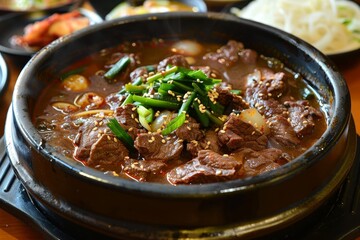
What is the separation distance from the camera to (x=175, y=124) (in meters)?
2.31

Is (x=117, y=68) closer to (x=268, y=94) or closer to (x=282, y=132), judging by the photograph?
(x=268, y=94)

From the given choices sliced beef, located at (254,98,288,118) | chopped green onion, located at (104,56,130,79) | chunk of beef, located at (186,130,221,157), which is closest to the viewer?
chunk of beef, located at (186,130,221,157)

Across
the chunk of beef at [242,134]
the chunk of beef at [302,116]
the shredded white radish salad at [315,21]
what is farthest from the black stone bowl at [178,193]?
the shredded white radish salad at [315,21]

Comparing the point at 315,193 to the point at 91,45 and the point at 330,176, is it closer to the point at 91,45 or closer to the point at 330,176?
the point at 330,176

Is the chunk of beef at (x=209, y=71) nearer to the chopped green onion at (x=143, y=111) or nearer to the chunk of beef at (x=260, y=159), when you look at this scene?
the chopped green onion at (x=143, y=111)

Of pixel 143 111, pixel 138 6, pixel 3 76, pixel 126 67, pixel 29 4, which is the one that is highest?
pixel 143 111

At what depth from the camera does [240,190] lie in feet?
5.82

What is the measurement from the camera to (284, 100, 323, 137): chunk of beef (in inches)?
94.8

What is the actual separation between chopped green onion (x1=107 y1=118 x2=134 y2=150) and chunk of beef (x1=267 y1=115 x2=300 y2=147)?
0.73 metres

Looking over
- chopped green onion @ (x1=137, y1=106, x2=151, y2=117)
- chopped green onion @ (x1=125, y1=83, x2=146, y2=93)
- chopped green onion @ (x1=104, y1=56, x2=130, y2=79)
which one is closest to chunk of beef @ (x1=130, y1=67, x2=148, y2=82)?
chopped green onion @ (x1=104, y1=56, x2=130, y2=79)

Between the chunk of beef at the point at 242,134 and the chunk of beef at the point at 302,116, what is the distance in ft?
0.74

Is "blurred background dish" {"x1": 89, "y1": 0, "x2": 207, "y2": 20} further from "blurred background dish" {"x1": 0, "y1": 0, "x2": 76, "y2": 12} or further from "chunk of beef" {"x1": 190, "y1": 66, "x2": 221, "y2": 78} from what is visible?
"chunk of beef" {"x1": 190, "y1": 66, "x2": 221, "y2": 78}

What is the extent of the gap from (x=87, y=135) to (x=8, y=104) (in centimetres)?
125

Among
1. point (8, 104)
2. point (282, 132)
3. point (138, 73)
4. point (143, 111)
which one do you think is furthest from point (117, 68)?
point (282, 132)
